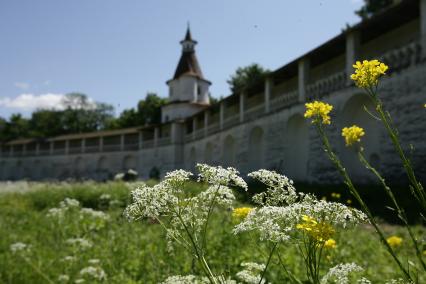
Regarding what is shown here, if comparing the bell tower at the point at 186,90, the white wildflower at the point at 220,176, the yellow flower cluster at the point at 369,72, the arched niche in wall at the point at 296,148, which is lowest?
the white wildflower at the point at 220,176

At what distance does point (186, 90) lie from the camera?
39625 millimetres

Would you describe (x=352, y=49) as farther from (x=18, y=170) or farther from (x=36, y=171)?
(x=18, y=170)

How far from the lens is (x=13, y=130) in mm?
72250

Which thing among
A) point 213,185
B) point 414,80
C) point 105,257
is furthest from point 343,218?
point 414,80

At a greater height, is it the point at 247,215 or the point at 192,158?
the point at 192,158

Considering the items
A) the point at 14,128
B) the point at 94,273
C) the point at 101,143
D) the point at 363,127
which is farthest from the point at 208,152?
the point at 14,128

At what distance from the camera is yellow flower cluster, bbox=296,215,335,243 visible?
1.36 meters

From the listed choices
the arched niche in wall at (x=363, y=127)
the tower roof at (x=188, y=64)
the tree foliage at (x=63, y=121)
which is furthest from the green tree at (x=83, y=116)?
the arched niche in wall at (x=363, y=127)

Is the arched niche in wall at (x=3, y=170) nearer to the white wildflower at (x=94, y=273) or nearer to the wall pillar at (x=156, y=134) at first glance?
the wall pillar at (x=156, y=134)

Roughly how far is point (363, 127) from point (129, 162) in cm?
3168

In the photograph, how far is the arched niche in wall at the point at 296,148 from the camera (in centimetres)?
1836

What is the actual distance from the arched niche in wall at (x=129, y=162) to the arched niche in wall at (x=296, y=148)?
2655 centimetres

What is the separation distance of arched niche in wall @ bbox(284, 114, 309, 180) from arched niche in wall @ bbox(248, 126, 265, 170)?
11.0 feet

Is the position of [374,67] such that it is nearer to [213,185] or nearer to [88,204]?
[213,185]
